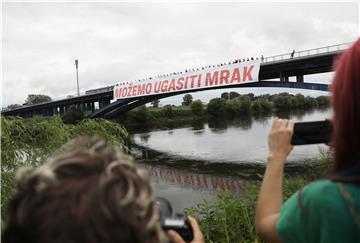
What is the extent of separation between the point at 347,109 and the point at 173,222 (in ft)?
1.40

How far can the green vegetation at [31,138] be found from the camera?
312 centimetres

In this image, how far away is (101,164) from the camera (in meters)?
0.55

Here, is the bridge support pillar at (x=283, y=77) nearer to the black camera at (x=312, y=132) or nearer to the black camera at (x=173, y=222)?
the black camera at (x=312, y=132)

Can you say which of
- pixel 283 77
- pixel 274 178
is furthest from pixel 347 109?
pixel 283 77

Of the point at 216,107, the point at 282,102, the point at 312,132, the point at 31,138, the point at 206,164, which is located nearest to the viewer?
the point at 312,132

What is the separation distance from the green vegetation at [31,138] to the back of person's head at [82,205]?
93.1 inches

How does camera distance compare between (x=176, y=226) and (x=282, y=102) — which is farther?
(x=282, y=102)

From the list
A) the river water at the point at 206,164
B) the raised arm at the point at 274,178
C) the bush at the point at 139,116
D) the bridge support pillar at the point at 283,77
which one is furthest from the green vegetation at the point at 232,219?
the bush at the point at 139,116

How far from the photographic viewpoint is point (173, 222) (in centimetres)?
68

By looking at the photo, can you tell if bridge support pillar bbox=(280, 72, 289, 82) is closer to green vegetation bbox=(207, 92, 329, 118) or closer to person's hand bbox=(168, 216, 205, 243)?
person's hand bbox=(168, 216, 205, 243)

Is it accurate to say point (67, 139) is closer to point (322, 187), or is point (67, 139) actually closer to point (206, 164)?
point (322, 187)

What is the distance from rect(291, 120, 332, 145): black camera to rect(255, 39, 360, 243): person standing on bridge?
5.2 inches

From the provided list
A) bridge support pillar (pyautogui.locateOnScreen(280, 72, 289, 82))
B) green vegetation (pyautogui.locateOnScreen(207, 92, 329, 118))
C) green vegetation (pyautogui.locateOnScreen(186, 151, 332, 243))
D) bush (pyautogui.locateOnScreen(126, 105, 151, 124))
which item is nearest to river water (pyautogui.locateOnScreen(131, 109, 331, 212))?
bridge support pillar (pyautogui.locateOnScreen(280, 72, 289, 82))

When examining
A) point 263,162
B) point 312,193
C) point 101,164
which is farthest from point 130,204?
point 263,162
